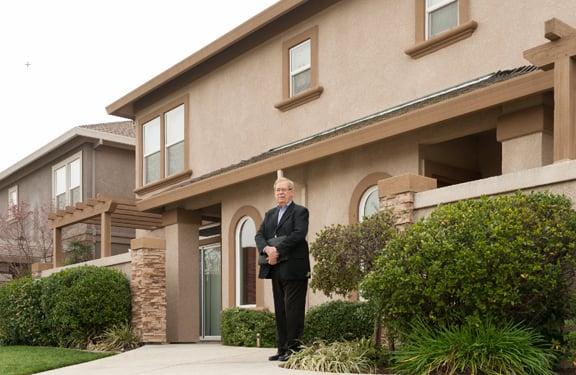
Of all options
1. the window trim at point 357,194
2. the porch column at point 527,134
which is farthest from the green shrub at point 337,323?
the porch column at point 527,134

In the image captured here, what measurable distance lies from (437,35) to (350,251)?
487cm

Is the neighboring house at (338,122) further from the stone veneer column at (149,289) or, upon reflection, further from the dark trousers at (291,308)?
the dark trousers at (291,308)

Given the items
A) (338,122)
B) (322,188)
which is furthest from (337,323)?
(338,122)

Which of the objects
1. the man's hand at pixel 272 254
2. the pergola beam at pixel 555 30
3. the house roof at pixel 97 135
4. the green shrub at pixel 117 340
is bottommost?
the green shrub at pixel 117 340

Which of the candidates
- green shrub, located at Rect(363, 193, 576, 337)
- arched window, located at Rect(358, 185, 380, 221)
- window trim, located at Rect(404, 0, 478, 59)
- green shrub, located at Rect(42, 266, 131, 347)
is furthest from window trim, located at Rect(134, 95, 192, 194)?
green shrub, located at Rect(363, 193, 576, 337)

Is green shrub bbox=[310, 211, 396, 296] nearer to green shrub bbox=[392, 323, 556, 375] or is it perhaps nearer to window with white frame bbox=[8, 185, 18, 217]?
green shrub bbox=[392, 323, 556, 375]

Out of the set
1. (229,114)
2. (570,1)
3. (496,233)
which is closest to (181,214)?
Result: (229,114)

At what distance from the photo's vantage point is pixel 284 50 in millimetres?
14945

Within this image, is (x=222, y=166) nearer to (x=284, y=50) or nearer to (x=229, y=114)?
(x=229, y=114)

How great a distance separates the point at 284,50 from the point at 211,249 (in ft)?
19.3

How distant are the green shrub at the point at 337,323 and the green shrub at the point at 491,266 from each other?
3686mm

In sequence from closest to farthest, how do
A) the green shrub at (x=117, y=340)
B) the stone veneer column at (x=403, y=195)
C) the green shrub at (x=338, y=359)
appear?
the green shrub at (x=338, y=359) < the stone veneer column at (x=403, y=195) < the green shrub at (x=117, y=340)

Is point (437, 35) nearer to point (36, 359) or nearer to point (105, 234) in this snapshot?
point (36, 359)

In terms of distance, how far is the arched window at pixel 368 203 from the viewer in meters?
11.9
